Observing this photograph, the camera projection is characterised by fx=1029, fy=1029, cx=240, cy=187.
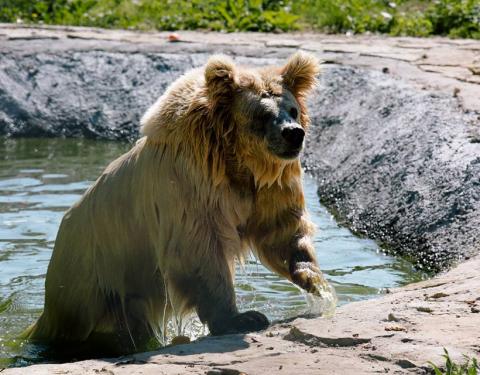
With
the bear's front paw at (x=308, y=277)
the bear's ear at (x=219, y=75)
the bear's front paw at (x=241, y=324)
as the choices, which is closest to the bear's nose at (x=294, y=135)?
the bear's ear at (x=219, y=75)

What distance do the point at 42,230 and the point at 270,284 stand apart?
212 cm

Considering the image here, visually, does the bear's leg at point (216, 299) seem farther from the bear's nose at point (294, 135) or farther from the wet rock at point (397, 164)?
the wet rock at point (397, 164)

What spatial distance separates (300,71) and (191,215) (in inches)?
39.8

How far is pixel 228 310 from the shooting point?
4945 mm

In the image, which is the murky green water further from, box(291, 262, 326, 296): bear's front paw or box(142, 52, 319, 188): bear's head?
box(142, 52, 319, 188): bear's head

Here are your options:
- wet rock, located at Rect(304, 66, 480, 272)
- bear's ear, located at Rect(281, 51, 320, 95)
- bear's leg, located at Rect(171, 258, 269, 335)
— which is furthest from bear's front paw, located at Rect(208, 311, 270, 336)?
wet rock, located at Rect(304, 66, 480, 272)

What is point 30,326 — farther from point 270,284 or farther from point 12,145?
point 12,145

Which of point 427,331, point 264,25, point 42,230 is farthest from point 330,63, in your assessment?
point 427,331

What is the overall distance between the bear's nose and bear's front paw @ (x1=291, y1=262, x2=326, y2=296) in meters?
0.63

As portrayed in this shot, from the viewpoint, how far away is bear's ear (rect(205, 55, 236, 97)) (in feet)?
17.2

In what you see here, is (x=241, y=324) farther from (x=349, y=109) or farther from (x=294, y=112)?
(x=349, y=109)

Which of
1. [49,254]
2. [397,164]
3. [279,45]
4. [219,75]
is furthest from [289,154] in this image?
[279,45]

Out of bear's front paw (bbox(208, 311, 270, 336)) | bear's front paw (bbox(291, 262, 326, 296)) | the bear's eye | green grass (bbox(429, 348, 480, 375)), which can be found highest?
the bear's eye

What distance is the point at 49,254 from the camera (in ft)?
25.0
